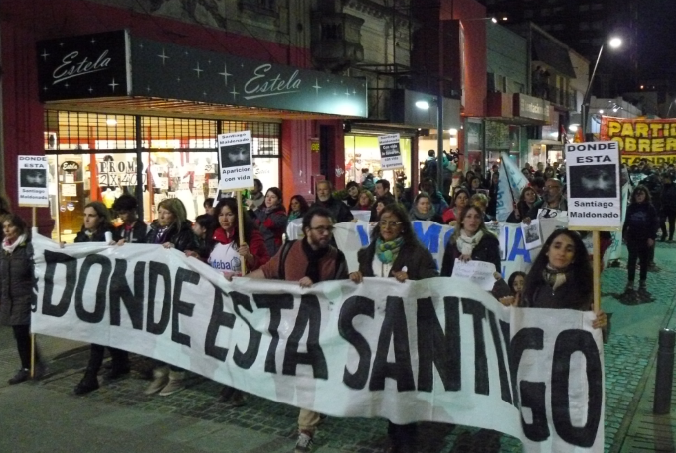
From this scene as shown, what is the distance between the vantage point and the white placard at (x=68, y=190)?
39.5ft

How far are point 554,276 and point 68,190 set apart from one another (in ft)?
30.6

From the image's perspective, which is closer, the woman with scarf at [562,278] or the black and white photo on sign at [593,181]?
the black and white photo on sign at [593,181]

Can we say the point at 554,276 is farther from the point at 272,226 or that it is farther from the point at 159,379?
the point at 272,226

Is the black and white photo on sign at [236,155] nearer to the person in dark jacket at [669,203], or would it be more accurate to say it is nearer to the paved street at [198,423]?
the paved street at [198,423]

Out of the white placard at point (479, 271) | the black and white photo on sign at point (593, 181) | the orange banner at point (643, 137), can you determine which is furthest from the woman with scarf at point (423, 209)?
the orange banner at point (643, 137)

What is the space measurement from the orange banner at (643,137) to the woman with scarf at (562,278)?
41.2 feet

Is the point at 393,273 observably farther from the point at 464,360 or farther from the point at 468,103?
the point at 468,103

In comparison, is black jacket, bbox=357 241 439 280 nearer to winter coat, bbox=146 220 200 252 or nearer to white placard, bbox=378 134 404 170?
winter coat, bbox=146 220 200 252

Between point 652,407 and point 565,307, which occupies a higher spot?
point 565,307

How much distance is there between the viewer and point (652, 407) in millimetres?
6156

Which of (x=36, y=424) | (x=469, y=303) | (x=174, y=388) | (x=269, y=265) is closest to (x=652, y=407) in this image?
(x=469, y=303)

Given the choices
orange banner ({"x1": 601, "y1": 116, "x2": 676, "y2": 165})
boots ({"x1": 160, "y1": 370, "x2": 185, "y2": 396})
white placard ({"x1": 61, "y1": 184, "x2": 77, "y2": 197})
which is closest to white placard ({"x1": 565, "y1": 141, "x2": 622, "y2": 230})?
boots ({"x1": 160, "y1": 370, "x2": 185, "y2": 396})

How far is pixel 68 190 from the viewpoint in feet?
39.8

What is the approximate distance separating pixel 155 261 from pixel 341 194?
6.99 m
